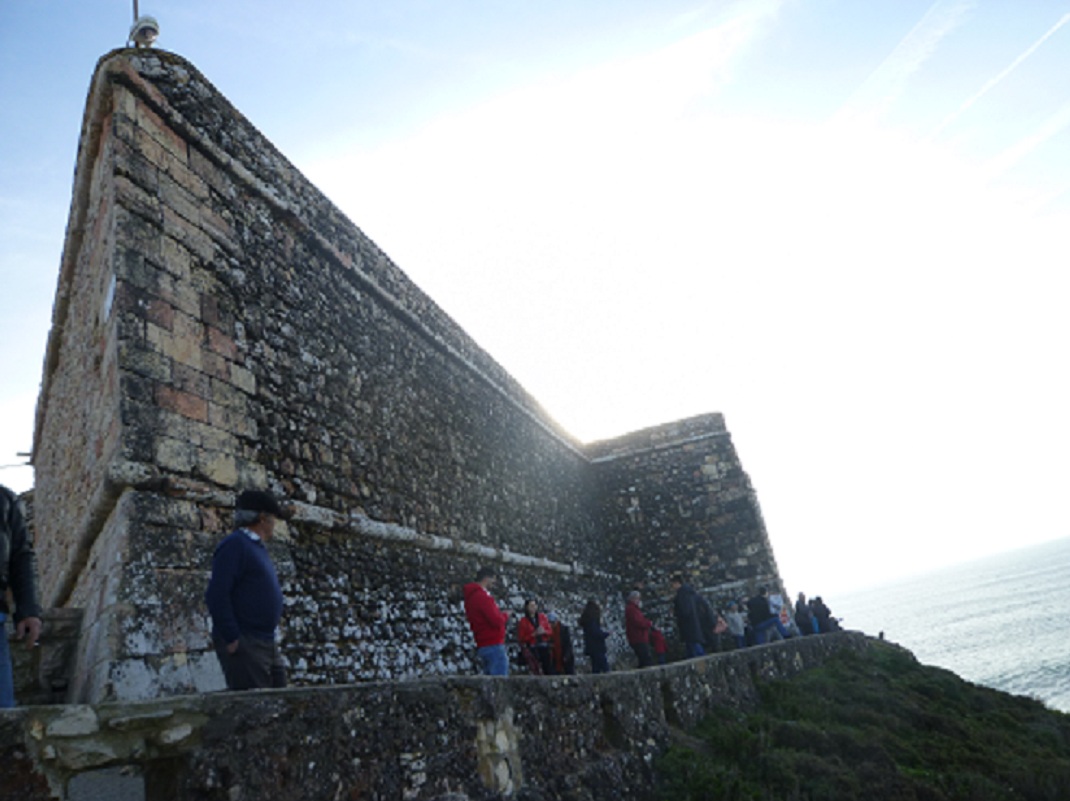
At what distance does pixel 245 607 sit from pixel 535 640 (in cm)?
546

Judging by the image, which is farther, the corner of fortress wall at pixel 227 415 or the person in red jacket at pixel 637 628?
the person in red jacket at pixel 637 628

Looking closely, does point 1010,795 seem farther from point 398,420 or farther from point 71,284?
point 71,284

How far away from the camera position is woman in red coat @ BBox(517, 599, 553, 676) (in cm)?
807

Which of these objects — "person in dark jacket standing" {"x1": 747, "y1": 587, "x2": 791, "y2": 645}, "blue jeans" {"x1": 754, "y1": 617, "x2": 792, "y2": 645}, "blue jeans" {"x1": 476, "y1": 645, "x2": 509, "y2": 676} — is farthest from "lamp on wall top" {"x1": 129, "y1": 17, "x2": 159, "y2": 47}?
"blue jeans" {"x1": 754, "y1": 617, "x2": 792, "y2": 645}

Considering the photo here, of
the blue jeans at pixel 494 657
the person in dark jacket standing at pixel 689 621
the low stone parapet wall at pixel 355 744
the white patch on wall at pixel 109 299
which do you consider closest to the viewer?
the low stone parapet wall at pixel 355 744

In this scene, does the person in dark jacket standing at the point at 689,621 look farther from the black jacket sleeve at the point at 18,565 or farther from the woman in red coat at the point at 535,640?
the black jacket sleeve at the point at 18,565

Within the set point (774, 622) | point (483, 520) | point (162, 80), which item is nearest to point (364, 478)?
point (483, 520)

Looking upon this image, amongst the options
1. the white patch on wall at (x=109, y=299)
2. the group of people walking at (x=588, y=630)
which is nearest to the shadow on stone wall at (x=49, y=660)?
the white patch on wall at (x=109, y=299)

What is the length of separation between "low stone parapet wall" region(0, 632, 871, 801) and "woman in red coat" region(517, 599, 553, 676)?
3.67 metres

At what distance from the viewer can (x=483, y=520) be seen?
9500 mm

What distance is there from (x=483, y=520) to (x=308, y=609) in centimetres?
433

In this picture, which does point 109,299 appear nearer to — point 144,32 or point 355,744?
point 144,32

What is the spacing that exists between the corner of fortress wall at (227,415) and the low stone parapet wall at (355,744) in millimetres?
1873

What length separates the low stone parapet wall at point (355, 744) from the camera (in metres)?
1.89
